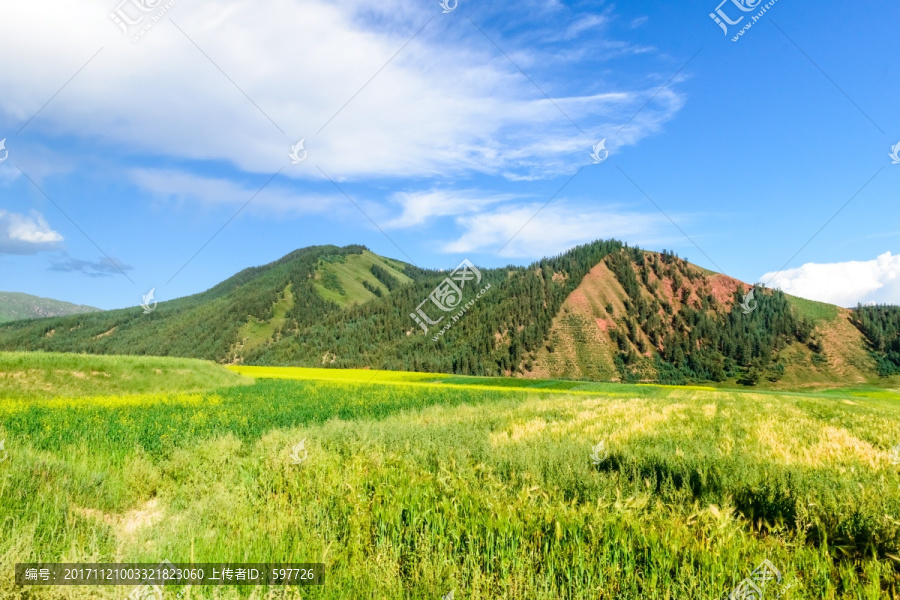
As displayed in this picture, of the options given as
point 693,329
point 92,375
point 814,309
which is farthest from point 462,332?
point 92,375

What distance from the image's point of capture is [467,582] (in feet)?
15.9

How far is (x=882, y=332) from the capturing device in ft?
A: 334

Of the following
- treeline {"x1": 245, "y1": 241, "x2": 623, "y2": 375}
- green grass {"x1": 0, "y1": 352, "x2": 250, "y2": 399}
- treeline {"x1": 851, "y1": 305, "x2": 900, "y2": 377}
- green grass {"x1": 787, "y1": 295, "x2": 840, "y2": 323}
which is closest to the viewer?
green grass {"x1": 0, "y1": 352, "x2": 250, "y2": 399}

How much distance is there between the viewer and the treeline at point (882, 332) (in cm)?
9412

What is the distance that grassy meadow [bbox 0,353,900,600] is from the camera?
460 cm

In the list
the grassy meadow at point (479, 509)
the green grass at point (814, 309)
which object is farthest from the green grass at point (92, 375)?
Answer: the green grass at point (814, 309)

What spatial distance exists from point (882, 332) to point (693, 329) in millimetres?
39851

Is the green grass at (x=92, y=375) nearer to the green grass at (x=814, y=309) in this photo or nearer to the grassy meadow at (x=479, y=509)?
the grassy meadow at (x=479, y=509)

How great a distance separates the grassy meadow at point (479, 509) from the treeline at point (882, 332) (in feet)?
376

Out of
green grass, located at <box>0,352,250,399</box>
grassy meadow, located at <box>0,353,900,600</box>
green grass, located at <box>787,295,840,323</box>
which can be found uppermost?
green grass, located at <box>787,295,840,323</box>

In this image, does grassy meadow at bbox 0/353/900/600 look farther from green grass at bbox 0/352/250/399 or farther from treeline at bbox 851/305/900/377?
treeline at bbox 851/305/900/377

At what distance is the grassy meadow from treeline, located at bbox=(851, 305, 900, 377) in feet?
376

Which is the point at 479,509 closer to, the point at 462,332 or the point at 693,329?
the point at 462,332

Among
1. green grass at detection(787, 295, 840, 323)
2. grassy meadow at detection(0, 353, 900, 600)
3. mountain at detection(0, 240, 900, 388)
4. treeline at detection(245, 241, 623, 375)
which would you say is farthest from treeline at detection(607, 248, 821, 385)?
grassy meadow at detection(0, 353, 900, 600)
